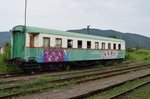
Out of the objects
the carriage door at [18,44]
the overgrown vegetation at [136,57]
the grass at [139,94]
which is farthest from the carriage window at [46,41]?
the overgrown vegetation at [136,57]

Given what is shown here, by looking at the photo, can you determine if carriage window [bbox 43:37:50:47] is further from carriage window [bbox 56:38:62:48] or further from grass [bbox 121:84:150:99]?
grass [bbox 121:84:150:99]

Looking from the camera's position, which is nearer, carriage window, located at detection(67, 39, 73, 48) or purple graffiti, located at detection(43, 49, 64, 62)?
purple graffiti, located at detection(43, 49, 64, 62)

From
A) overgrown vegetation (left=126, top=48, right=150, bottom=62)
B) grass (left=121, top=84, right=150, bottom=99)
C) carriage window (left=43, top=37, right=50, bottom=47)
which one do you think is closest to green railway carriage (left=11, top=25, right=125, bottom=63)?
carriage window (left=43, top=37, right=50, bottom=47)

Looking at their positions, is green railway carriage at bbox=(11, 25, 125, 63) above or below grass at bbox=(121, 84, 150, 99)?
above

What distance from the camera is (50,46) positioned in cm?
2456

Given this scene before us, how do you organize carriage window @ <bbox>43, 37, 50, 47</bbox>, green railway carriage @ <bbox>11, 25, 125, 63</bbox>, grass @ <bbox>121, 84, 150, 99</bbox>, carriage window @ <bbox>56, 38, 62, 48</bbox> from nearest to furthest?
grass @ <bbox>121, 84, 150, 99</bbox>, green railway carriage @ <bbox>11, 25, 125, 63</bbox>, carriage window @ <bbox>43, 37, 50, 47</bbox>, carriage window @ <bbox>56, 38, 62, 48</bbox>

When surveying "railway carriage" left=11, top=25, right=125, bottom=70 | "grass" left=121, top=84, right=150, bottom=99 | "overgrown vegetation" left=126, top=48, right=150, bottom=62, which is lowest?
"grass" left=121, top=84, right=150, bottom=99

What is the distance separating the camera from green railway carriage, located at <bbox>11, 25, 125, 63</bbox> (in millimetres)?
23062

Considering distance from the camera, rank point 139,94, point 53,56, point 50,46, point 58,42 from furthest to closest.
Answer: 1. point 58,42
2. point 53,56
3. point 50,46
4. point 139,94

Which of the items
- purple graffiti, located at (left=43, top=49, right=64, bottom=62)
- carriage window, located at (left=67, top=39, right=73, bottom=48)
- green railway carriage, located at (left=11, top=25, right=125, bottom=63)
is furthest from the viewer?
carriage window, located at (left=67, top=39, right=73, bottom=48)

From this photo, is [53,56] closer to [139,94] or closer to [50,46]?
[50,46]

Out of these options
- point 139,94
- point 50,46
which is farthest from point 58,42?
point 139,94

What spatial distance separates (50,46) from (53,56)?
2.59ft

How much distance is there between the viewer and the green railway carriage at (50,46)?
23.1m
